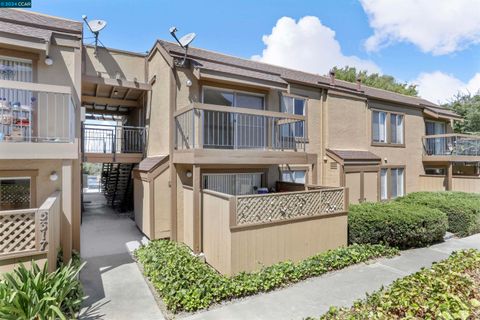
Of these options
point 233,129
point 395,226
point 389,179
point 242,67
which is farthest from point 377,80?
point 233,129

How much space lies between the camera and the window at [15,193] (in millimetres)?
7469

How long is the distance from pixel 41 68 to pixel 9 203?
3.95 meters

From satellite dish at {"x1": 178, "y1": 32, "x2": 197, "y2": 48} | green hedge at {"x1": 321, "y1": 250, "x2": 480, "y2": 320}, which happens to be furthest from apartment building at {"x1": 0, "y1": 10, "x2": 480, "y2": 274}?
green hedge at {"x1": 321, "y1": 250, "x2": 480, "y2": 320}

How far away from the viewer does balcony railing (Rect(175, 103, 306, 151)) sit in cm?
845

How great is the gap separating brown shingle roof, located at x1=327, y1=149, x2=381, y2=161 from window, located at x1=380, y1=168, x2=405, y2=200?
1.78 metres

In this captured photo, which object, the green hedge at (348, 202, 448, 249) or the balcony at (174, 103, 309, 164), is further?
the green hedge at (348, 202, 448, 249)

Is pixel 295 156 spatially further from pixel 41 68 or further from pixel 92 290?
pixel 41 68

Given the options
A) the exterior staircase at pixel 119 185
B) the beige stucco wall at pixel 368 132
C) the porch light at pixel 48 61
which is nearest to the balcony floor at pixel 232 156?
the porch light at pixel 48 61

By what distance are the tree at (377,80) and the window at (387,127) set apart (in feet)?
69.3

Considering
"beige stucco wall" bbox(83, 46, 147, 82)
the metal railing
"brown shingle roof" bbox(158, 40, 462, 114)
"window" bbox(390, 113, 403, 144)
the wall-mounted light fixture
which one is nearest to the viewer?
the wall-mounted light fixture

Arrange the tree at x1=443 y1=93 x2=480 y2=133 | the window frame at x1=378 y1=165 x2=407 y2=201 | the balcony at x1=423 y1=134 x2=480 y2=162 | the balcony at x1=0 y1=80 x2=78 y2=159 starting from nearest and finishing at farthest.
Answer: the balcony at x1=0 y1=80 x2=78 y2=159 < the window frame at x1=378 y1=165 x2=407 y2=201 < the balcony at x1=423 y1=134 x2=480 y2=162 < the tree at x1=443 y1=93 x2=480 y2=133

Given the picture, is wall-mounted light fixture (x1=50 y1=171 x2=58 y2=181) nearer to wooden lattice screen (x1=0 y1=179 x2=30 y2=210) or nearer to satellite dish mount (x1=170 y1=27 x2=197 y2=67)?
wooden lattice screen (x1=0 y1=179 x2=30 y2=210)

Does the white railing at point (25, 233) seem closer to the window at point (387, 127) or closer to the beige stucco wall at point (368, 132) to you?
the beige stucco wall at point (368, 132)

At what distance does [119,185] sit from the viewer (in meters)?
14.8
